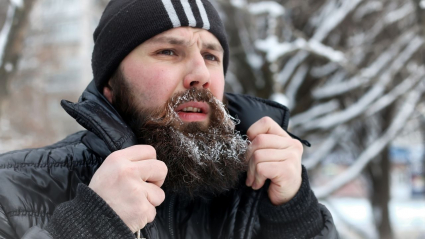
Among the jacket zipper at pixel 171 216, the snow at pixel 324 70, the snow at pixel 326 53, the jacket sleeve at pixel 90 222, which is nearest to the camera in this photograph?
the jacket sleeve at pixel 90 222

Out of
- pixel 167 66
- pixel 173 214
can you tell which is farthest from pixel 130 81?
pixel 173 214

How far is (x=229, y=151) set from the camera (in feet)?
5.85

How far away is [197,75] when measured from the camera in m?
1.75

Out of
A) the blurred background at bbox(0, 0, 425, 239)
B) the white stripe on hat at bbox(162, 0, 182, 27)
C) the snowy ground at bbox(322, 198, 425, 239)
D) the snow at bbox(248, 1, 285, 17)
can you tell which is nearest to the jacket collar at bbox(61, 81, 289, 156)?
the white stripe on hat at bbox(162, 0, 182, 27)

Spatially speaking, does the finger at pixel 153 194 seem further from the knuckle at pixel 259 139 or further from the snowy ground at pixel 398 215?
the snowy ground at pixel 398 215

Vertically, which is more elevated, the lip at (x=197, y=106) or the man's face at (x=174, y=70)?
the man's face at (x=174, y=70)

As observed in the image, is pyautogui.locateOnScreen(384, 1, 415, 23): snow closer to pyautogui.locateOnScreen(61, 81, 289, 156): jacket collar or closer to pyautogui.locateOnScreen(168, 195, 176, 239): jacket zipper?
pyautogui.locateOnScreen(61, 81, 289, 156): jacket collar

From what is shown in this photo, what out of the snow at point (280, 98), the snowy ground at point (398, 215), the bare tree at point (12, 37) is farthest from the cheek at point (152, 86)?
the snowy ground at point (398, 215)

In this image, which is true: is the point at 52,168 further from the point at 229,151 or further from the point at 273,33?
the point at 273,33

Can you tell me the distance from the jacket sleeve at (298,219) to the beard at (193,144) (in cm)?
23

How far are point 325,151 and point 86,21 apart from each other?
1988 cm

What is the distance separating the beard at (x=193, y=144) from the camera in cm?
168

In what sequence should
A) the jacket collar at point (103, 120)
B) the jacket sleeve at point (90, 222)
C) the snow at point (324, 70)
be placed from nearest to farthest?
the jacket sleeve at point (90, 222), the jacket collar at point (103, 120), the snow at point (324, 70)

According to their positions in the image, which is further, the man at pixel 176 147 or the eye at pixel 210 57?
the eye at pixel 210 57
